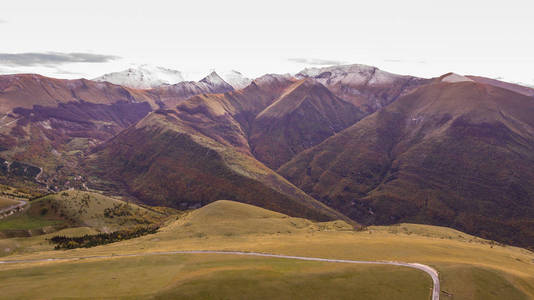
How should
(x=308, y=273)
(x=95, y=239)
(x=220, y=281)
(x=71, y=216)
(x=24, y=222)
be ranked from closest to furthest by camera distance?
(x=220, y=281) < (x=308, y=273) < (x=95, y=239) < (x=24, y=222) < (x=71, y=216)

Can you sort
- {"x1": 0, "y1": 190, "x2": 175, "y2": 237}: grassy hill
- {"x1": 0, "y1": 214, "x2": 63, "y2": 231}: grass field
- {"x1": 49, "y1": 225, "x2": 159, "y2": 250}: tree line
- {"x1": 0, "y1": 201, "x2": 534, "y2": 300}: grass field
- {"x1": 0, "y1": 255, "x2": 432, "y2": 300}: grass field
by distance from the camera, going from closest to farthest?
{"x1": 0, "y1": 255, "x2": 432, "y2": 300}: grass field, {"x1": 0, "y1": 201, "x2": 534, "y2": 300}: grass field, {"x1": 49, "y1": 225, "x2": 159, "y2": 250}: tree line, {"x1": 0, "y1": 214, "x2": 63, "y2": 231}: grass field, {"x1": 0, "y1": 190, "x2": 175, "y2": 237}: grassy hill

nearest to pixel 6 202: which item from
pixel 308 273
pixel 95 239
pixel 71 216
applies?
pixel 71 216

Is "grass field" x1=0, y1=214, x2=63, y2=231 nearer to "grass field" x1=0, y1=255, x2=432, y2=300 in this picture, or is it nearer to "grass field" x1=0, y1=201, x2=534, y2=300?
"grass field" x1=0, y1=201, x2=534, y2=300

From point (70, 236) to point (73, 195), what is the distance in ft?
158

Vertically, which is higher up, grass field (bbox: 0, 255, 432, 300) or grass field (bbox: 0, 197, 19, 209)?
grass field (bbox: 0, 255, 432, 300)

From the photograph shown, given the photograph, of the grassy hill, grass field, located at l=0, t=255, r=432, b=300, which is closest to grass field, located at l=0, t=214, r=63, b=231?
the grassy hill

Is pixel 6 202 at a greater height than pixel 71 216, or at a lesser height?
greater

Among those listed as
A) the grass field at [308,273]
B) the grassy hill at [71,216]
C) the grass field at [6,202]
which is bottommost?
the grassy hill at [71,216]

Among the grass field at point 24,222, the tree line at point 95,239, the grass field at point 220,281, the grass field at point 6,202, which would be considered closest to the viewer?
the grass field at point 220,281

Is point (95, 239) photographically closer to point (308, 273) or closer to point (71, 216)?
point (71, 216)

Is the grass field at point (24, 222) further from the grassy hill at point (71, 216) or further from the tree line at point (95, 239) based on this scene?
the tree line at point (95, 239)

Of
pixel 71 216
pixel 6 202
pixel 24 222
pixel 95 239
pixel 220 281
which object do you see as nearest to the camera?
pixel 220 281

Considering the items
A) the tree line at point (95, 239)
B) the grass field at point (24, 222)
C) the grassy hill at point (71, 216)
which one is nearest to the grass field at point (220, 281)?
the tree line at point (95, 239)

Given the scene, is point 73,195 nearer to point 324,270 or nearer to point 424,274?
point 324,270
